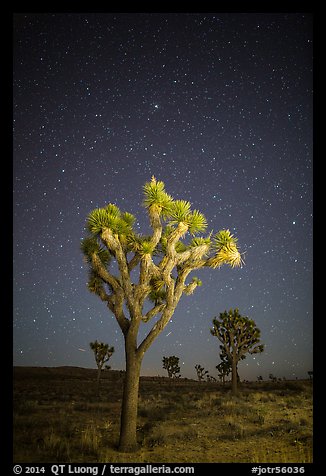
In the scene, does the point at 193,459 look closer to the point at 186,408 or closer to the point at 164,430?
→ the point at 164,430

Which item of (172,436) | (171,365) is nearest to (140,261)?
(172,436)

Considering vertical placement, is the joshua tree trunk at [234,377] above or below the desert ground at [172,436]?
below

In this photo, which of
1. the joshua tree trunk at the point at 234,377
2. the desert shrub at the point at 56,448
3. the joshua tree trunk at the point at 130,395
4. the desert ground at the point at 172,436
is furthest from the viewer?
the joshua tree trunk at the point at 234,377

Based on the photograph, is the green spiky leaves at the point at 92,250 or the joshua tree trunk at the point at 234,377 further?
the joshua tree trunk at the point at 234,377

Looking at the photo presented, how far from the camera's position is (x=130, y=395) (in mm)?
8555

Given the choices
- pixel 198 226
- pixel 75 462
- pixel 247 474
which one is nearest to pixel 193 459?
pixel 247 474

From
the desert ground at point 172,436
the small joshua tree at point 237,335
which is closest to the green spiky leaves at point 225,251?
the desert ground at point 172,436

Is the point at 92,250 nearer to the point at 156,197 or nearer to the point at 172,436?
the point at 156,197

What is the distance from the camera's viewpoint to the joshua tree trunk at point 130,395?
329 inches

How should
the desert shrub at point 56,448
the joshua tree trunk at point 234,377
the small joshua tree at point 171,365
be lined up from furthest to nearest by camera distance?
the small joshua tree at point 171,365, the joshua tree trunk at point 234,377, the desert shrub at point 56,448

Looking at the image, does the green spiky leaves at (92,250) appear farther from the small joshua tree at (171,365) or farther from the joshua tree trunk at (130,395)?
the small joshua tree at (171,365)

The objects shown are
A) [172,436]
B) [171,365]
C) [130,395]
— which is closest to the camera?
[130,395]
